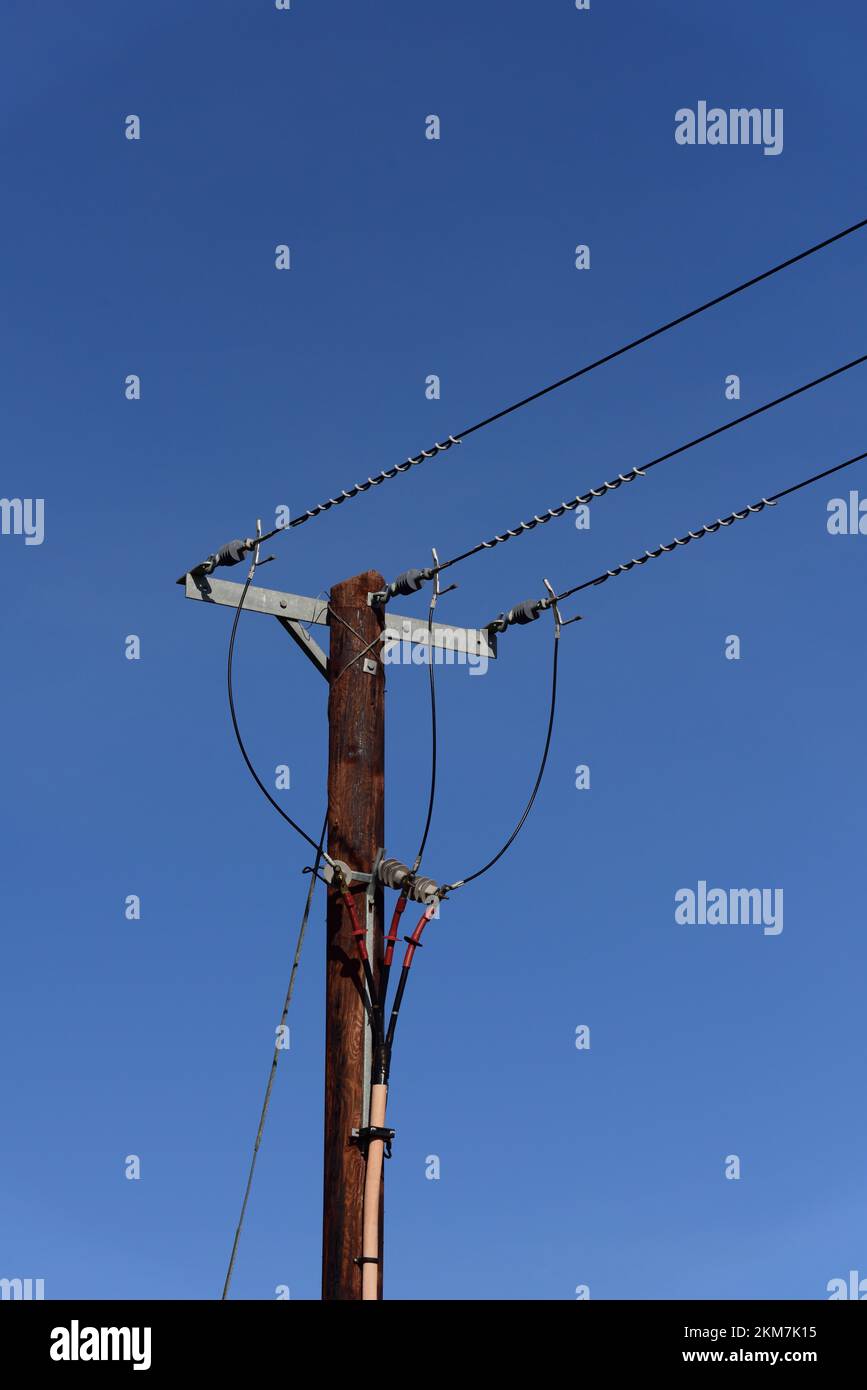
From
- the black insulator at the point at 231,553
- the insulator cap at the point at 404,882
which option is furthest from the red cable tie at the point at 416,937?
the black insulator at the point at 231,553

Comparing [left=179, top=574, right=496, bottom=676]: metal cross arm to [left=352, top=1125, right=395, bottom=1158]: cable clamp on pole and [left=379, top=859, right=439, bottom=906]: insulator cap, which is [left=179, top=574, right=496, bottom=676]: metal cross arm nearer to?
[left=379, top=859, right=439, bottom=906]: insulator cap

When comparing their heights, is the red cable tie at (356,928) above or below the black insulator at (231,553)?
below

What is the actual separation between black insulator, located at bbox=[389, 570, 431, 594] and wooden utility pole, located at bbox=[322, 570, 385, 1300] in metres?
0.10

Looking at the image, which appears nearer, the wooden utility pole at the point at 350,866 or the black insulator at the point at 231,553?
the wooden utility pole at the point at 350,866

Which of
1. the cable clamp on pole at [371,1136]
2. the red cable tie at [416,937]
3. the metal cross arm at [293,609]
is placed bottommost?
the cable clamp on pole at [371,1136]

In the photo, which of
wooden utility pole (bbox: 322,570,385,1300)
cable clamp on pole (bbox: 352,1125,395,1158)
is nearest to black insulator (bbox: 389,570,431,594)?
wooden utility pole (bbox: 322,570,385,1300)

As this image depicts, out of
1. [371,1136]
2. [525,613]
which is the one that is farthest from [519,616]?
[371,1136]

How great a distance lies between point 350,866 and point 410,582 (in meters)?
1.75

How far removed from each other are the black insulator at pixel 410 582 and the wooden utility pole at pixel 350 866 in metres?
0.10

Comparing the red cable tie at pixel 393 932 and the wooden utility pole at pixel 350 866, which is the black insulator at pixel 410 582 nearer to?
the wooden utility pole at pixel 350 866

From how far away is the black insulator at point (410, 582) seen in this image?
11898mm

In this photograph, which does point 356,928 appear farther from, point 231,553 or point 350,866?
point 231,553

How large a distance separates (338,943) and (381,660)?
1.67 m
